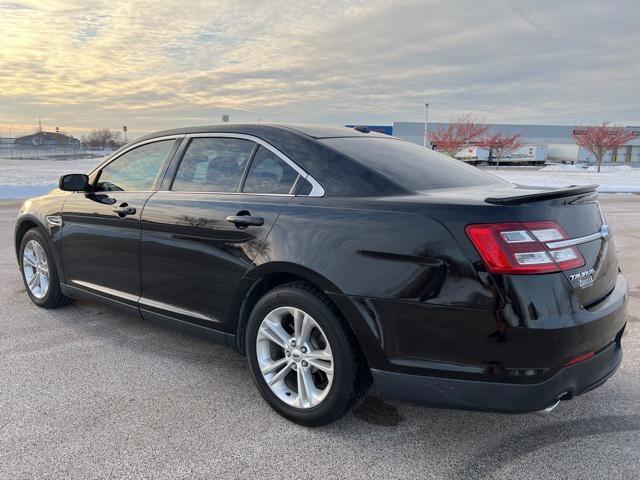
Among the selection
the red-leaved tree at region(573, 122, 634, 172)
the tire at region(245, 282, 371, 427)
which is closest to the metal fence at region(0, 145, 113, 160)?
the red-leaved tree at region(573, 122, 634, 172)

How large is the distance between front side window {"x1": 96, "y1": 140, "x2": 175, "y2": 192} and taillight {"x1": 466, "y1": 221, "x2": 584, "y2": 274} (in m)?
2.49

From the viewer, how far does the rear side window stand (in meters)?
3.21

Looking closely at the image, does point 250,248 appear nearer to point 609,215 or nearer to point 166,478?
point 166,478

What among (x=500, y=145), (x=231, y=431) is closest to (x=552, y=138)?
(x=500, y=145)

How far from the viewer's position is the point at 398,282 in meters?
2.57

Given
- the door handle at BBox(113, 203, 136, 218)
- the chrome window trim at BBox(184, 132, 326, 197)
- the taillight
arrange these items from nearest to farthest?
the taillight
the chrome window trim at BBox(184, 132, 326, 197)
the door handle at BBox(113, 203, 136, 218)

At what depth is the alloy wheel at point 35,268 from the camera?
5.00 m

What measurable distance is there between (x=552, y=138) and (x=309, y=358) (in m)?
108

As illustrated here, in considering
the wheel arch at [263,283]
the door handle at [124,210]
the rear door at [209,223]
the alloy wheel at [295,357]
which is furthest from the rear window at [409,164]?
the door handle at [124,210]

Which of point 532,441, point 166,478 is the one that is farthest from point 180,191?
point 532,441

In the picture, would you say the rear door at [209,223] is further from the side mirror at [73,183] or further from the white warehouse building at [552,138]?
the white warehouse building at [552,138]

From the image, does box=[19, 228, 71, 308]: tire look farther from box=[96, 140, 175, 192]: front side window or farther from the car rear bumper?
the car rear bumper

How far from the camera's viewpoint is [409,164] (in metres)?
A: 3.33

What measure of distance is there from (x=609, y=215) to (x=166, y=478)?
42.6 feet
